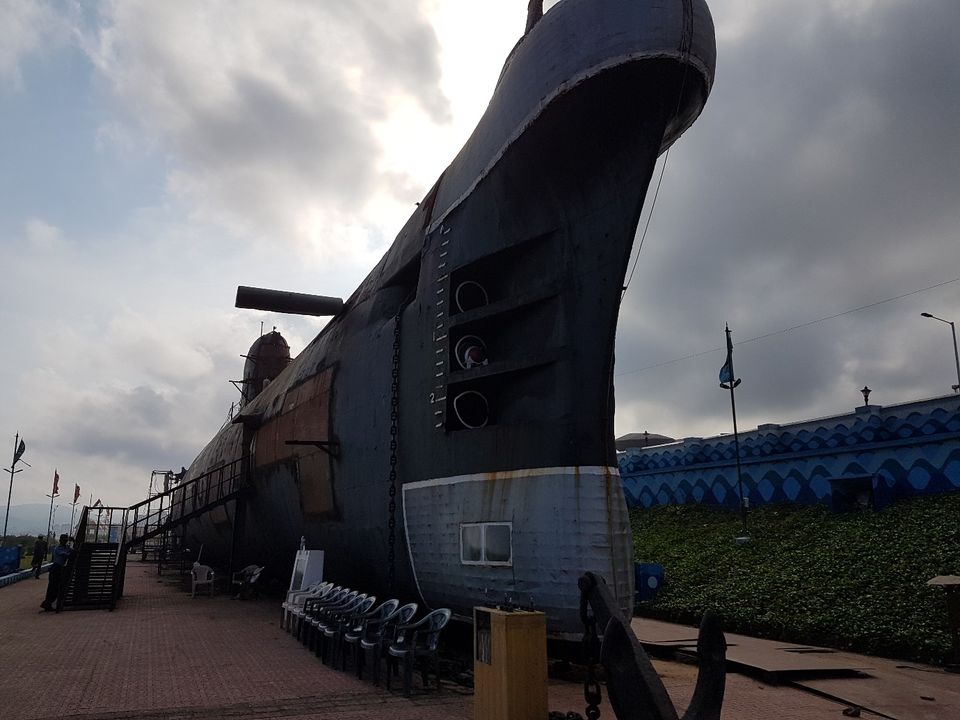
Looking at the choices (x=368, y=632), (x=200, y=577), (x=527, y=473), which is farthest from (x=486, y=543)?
(x=200, y=577)

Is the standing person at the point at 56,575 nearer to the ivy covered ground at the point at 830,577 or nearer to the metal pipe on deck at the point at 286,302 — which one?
the metal pipe on deck at the point at 286,302

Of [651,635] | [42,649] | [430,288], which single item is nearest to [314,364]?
[430,288]

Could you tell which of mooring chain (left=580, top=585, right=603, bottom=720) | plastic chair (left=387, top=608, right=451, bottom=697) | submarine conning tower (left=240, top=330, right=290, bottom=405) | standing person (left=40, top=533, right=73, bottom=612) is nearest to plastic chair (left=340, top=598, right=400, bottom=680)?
plastic chair (left=387, top=608, right=451, bottom=697)

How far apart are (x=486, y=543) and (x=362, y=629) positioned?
2.17 metres

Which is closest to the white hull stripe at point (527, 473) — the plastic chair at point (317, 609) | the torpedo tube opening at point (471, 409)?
the torpedo tube opening at point (471, 409)

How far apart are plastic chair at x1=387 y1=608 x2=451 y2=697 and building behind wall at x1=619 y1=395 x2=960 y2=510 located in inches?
687

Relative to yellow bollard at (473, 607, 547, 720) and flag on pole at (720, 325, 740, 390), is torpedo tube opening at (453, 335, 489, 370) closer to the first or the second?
yellow bollard at (473, 607, 547, 720)

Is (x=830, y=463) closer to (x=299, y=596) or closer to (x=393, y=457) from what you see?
(x=393, y=457)

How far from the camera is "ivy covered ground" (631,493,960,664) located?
1343 cm

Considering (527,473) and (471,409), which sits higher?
(471,409)

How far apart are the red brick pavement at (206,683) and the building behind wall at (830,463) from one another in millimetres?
13723

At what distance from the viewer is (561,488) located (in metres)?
8.92

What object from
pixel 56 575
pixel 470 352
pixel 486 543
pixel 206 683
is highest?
pixel 470 352

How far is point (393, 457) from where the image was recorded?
11898mm
